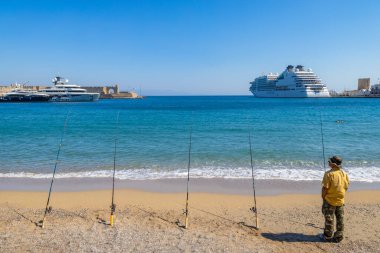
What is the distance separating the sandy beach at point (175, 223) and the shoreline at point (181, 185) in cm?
37

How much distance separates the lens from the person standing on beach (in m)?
5.46

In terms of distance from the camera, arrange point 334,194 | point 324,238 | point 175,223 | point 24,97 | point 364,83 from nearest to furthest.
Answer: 1. point 334,194
2. point 324,238
3. point 175,223
4. point 24,97
5. point 364,83

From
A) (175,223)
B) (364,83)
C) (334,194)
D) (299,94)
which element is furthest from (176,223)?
(364,83)

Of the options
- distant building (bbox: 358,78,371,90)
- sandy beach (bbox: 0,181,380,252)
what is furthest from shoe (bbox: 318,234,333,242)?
distant building (bbox: 358,78,371,90)

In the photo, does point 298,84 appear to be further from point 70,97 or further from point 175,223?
point 175,223

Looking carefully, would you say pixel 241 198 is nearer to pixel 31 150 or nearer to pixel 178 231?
pixel 178 231

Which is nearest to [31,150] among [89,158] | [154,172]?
[89,158]

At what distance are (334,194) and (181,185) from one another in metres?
5.40

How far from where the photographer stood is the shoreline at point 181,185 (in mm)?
9492

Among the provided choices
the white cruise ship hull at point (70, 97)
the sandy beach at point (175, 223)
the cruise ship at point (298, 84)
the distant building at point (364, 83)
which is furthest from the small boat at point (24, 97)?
the distant building at point (364, 83)

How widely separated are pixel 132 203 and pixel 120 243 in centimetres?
257

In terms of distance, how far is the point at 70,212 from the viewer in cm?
738

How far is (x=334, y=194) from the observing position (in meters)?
5.50

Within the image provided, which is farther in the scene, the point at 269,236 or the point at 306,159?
the point at 306,159
